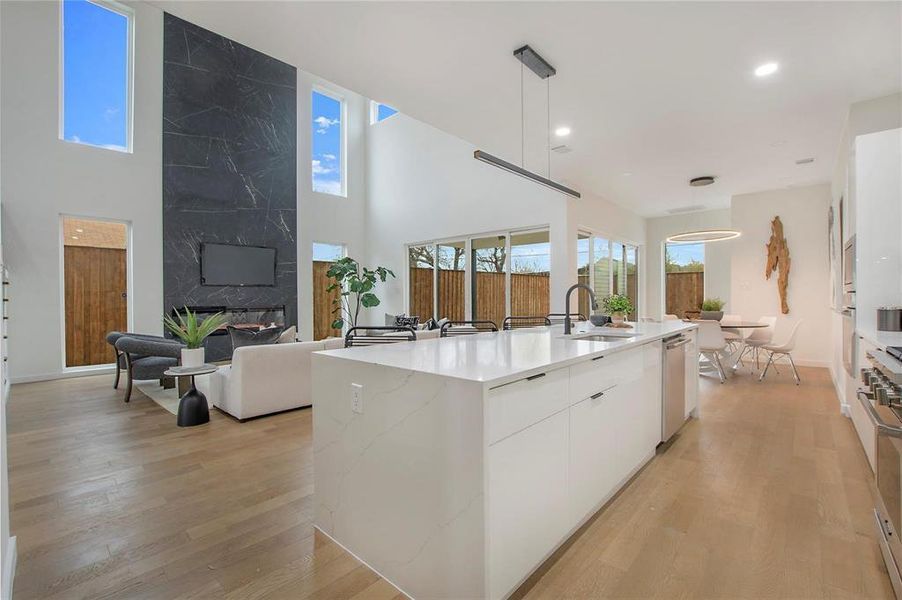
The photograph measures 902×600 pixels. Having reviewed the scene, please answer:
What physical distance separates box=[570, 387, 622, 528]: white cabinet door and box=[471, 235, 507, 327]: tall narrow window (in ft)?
15.9

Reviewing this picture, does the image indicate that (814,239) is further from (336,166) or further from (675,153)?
(336,166)

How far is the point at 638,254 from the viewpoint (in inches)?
356

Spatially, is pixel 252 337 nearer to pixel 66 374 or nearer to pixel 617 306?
pixel 66 374

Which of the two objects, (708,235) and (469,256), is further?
(469,256)

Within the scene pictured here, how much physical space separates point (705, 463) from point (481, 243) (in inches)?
199

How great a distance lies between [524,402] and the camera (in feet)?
4.91

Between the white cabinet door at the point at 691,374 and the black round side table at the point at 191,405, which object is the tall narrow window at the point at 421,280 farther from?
the white cabinet door at the point at 691,374

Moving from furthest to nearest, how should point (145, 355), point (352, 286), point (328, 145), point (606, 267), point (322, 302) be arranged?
point (328, 145)
point (322, 302)
point (352, 286)
point (606, 267)
point (145, 355)

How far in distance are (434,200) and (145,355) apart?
4.99m

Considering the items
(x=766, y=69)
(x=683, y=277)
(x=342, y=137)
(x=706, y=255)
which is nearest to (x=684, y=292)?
(x=683, y=277)

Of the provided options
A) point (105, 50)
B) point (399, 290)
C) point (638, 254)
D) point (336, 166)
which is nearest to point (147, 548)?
point (399, 290)

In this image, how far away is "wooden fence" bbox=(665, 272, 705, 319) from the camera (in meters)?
8.80

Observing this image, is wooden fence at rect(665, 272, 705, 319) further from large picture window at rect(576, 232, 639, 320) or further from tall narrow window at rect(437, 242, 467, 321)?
tall narrow window at rect(437, 242, 467, 321)

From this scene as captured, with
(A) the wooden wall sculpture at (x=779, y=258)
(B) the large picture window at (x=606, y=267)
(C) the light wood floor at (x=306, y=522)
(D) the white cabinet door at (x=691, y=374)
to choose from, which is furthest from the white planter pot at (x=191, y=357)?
(A) the wooden wall sculpture at (x=779, y=258)
